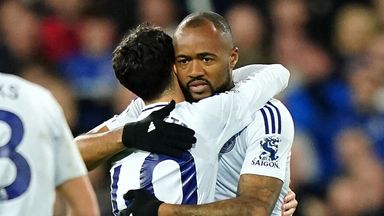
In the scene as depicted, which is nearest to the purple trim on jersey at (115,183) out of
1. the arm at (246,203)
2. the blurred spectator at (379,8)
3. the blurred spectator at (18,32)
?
the arm at (246,203)

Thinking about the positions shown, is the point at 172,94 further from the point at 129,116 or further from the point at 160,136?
the point at 129,116

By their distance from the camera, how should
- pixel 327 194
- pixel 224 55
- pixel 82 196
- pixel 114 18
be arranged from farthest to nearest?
pixel 114 18, pixel 327 194, pixel 224 55, pixel 82 196

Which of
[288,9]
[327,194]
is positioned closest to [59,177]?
[327,194]

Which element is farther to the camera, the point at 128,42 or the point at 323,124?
the point at 323,124

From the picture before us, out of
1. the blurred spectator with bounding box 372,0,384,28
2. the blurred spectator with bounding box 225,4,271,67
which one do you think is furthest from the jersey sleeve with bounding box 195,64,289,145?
the blurred spectator with bounding box 372,0,384,28

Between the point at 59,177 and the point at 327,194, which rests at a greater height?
the point at 59,177

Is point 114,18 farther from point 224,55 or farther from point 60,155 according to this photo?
point 60,155

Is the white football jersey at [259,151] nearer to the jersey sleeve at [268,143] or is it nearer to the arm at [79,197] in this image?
the jersey sleeve at [268,143]

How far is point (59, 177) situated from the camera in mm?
3240

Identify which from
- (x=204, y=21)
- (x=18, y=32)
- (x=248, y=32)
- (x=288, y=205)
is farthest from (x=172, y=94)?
(x=18, y=32)

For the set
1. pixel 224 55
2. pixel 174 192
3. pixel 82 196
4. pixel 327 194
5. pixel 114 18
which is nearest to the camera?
pixel 82 196

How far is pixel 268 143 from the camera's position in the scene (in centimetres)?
386

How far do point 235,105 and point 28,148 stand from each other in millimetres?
1000

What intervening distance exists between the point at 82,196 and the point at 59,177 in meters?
0.09
